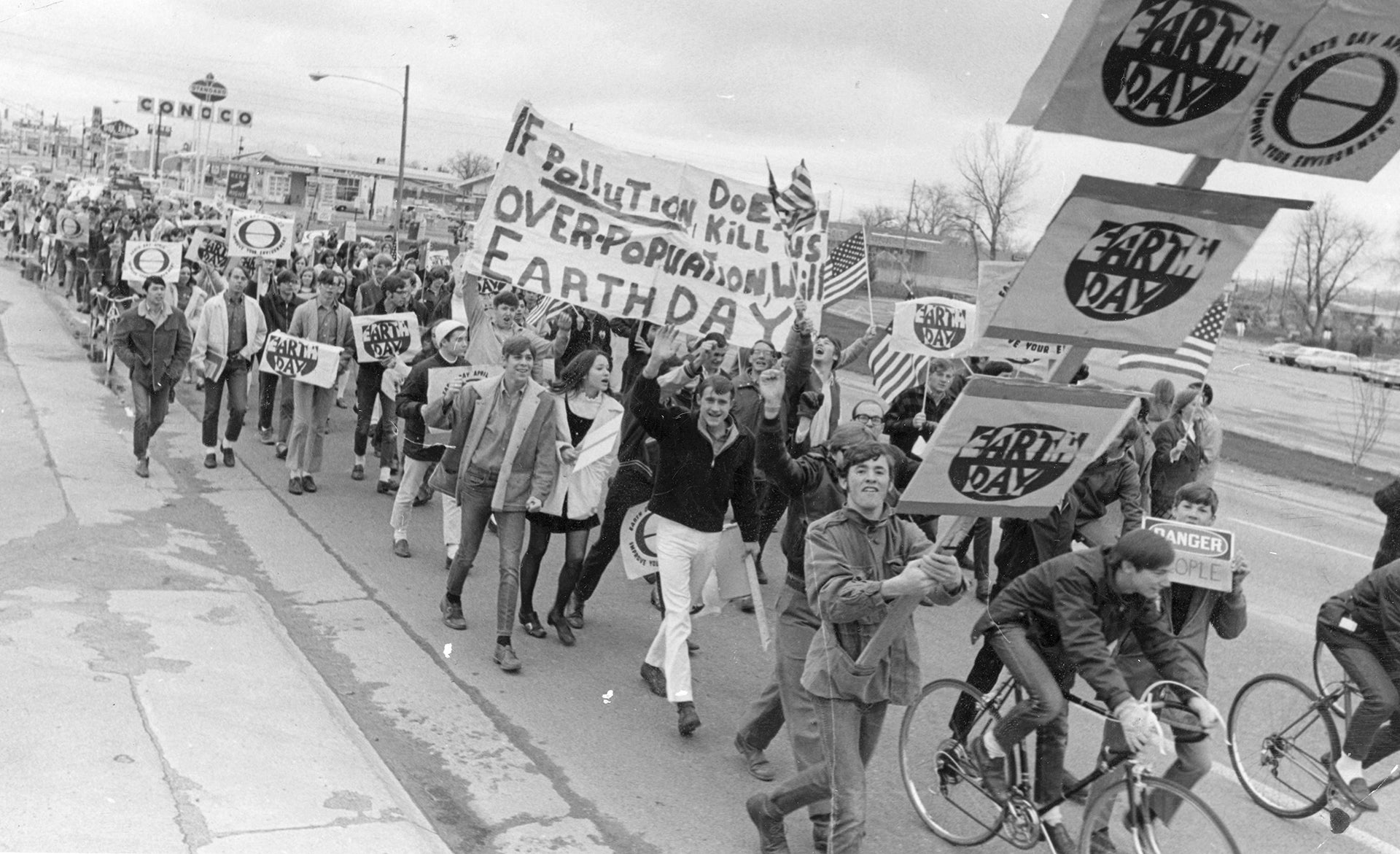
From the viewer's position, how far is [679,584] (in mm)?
7211

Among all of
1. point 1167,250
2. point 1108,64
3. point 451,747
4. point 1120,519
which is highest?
point 1108,64

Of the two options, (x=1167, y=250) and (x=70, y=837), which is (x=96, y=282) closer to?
(x=70, y=837)

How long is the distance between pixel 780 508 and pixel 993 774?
4188 millimetres

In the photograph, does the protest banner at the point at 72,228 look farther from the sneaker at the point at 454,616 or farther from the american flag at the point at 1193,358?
the american flag at the point at 1193,358

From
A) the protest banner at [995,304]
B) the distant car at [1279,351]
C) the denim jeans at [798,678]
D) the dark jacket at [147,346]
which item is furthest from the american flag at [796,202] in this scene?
the distant car at [1279,351]

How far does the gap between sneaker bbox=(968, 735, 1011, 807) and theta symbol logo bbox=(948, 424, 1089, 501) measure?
5.67 ft

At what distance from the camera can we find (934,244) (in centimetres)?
3203

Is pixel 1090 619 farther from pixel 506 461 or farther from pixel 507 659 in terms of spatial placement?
pixel 506 461

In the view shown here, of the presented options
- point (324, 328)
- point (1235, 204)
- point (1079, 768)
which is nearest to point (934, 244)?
point (324, 328)

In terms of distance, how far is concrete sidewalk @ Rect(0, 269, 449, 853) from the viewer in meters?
4.94

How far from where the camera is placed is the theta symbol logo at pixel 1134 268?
403 cm

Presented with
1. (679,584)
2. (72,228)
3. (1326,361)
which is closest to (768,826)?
Answer: (679,584)

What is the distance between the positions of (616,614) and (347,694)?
254 cm

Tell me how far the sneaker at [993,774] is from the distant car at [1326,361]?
4745 cm
